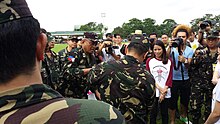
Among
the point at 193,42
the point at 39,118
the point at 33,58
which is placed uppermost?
the point at 33,58

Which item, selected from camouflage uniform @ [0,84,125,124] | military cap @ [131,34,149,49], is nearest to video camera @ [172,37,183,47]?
military cap @ [131,34,149,49]

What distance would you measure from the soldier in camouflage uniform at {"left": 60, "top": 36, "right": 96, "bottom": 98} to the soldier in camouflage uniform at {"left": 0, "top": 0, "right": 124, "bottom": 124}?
306 cm

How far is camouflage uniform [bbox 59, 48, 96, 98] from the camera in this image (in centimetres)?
391

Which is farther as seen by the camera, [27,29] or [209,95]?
[209,95]

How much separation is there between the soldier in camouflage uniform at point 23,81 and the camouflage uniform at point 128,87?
165 centimetres

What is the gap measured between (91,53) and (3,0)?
3.39m

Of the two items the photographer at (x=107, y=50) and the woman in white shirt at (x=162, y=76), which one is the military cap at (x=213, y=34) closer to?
the woman in white shirt at (x=162, y=76)

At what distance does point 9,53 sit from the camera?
78cm

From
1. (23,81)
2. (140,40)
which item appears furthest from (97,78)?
(23,81)

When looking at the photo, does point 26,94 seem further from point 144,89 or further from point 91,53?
point 91,53

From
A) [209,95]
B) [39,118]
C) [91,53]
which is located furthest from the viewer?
[209,95]

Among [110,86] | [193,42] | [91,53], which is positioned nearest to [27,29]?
[110,86]

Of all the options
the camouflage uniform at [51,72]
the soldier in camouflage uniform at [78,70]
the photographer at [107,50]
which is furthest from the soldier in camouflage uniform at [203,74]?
the camouflage uniform at [51,72]

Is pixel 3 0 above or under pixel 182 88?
above
